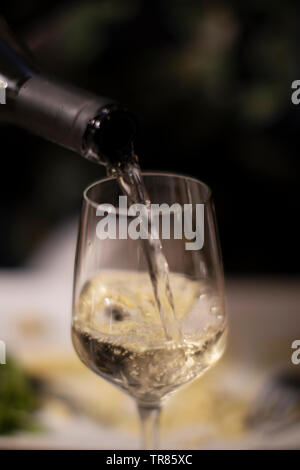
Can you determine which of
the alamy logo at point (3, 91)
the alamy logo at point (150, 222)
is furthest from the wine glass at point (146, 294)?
the alamy logo at point (3, 91)

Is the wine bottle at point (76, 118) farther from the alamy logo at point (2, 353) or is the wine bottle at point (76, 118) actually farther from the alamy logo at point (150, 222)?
the alamy logo at point (2, 353)

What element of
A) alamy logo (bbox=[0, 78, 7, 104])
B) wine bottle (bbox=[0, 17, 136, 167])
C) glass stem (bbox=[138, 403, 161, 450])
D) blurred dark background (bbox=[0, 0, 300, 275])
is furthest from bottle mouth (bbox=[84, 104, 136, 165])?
blurred dark background (bbox=[0, 0, 300, 275])

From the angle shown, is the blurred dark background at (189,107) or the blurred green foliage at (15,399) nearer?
the blurred green foliage at (15,399)

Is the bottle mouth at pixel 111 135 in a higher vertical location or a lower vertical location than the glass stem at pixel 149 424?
higher

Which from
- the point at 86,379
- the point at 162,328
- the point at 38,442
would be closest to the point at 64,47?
the point at 86,379

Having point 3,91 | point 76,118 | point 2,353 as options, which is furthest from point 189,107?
point 76,118

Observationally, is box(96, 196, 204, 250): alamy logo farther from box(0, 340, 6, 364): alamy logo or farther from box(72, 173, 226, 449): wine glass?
box(0, 340, 6, 364): alamy logo

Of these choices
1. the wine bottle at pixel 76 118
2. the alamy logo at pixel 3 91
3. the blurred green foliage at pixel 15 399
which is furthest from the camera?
the blurred green foliage at pixel 15 399

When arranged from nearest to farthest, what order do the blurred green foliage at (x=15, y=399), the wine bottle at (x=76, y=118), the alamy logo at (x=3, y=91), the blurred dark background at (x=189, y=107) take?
the wine bottle at (x=76, y=118)
the alamy logo at (x=3, y=91)
the blurred green foliage at (x=15, y=399)
the blurred dark background at (x=189, y=107)

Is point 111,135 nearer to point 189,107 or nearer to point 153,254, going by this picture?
point 153,254
